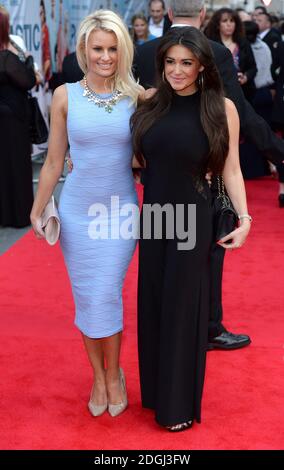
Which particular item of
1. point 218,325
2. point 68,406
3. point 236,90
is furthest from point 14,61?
point 68,406

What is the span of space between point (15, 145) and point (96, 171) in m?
3.69

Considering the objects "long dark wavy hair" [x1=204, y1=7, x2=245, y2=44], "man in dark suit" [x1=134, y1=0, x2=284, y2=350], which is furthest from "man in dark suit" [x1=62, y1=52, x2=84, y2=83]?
"man in dark suit" [x1=134, y1=0, x2=284, y2=350]

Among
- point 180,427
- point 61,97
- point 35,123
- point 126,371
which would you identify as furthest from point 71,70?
point 180,427

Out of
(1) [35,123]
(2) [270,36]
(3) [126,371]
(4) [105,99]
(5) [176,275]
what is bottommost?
(3) [126,371]

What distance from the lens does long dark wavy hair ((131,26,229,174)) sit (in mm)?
2869

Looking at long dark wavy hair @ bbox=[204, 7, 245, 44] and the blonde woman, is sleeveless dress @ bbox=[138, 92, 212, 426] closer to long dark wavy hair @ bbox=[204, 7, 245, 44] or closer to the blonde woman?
the blonde woman

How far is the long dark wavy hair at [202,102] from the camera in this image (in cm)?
287

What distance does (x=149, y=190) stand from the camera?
3.05 meters

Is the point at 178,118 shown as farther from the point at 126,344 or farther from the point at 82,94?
the point at 126,344

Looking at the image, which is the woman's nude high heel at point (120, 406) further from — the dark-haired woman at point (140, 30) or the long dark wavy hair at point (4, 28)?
the dark-haired woman at point (140, 30)

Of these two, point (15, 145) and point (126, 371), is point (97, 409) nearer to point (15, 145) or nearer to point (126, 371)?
point (126, 371)

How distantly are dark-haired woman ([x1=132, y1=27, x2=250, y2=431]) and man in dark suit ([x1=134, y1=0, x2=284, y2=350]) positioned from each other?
745 mm

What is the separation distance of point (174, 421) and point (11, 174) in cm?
400

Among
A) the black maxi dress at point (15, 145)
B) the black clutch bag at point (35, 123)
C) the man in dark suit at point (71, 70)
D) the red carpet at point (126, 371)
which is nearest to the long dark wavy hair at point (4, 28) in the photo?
the black maxi dress at point (15, 145)
